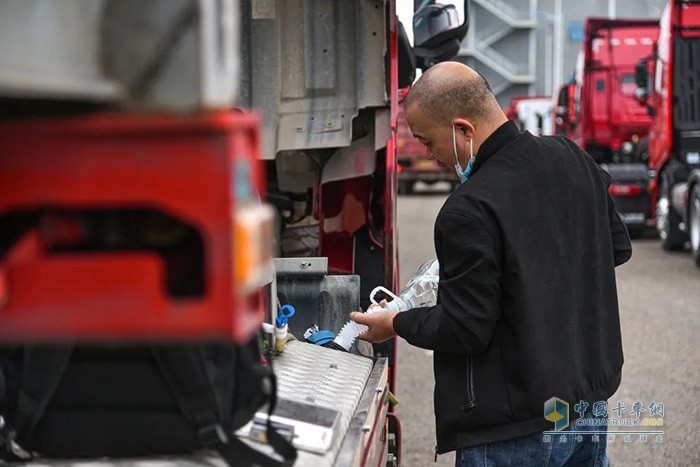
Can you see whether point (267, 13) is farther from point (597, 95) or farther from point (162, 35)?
point (597, 95)

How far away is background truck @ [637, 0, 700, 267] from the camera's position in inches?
561

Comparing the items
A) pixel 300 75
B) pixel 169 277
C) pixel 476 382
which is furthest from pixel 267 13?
pixel 169 277

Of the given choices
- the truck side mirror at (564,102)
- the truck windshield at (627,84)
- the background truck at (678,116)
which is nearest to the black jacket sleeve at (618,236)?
the background truck at (678,116)

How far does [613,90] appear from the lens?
64.4 ft

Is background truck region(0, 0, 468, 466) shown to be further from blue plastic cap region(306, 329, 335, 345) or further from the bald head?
blue plastic cap region(306, 329, 335, 345)

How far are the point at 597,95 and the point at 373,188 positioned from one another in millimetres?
15778

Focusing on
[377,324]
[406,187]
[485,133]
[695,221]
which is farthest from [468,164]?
[406,187]

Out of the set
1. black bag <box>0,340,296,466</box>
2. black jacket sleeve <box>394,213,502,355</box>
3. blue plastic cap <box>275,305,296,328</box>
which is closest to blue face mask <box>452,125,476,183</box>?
black jacket sleeve <box>394,213,502,355</box>

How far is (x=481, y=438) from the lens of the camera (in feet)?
10.2

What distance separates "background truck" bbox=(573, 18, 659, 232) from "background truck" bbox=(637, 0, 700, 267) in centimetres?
418

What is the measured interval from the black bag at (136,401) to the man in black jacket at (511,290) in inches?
32.8

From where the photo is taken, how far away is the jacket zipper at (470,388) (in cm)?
311

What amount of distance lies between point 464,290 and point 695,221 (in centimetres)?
1125

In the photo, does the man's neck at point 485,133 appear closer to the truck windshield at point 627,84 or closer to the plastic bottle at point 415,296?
the plastic bottle at point 415,296
